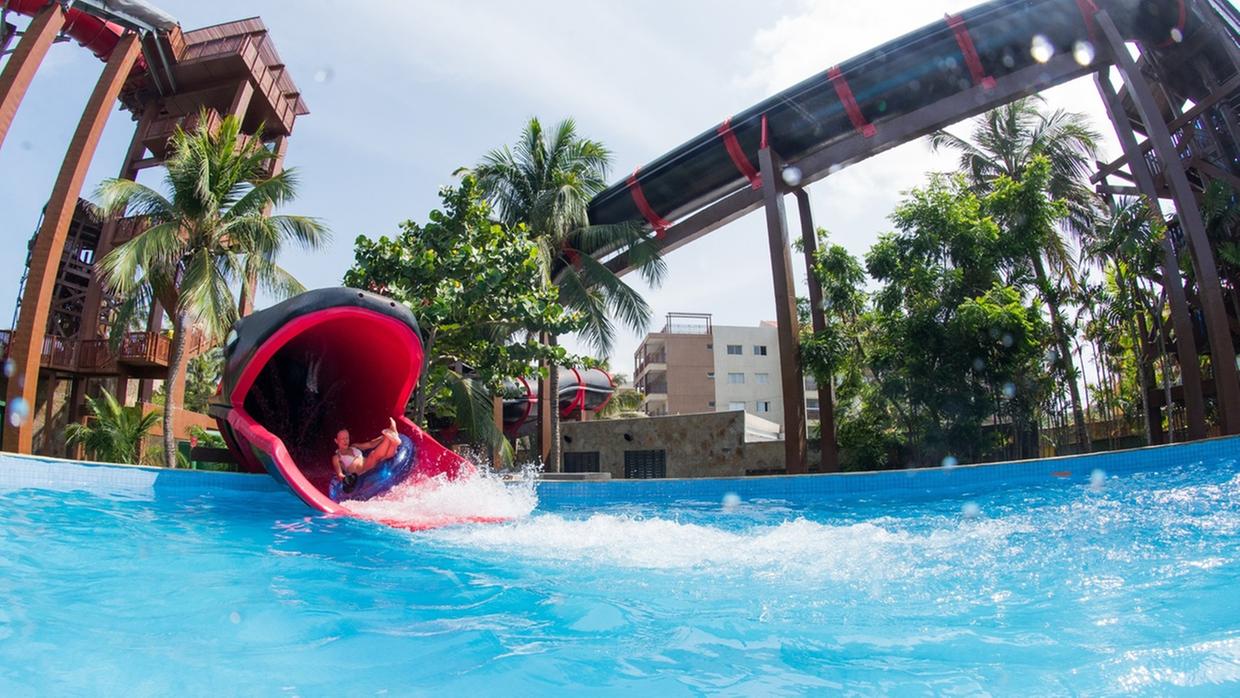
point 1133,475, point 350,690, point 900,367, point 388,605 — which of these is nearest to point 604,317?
point 900,367

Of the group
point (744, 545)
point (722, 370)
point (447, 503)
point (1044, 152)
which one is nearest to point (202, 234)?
point (447, 503)

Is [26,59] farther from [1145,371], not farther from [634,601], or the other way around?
[1145,371]

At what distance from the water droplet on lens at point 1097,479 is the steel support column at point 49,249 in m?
14.3

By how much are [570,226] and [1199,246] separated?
35.8 ft

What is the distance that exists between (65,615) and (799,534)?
4654mm

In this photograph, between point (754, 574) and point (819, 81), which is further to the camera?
point (819, 81)

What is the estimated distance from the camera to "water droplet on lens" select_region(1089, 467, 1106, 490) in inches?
308

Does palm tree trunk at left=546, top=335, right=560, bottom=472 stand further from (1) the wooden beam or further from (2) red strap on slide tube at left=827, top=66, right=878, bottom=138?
(1) the wooden beam

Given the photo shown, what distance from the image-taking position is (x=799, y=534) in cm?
579

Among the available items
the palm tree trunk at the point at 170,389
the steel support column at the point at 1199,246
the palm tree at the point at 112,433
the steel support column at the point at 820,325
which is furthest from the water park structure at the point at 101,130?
the steel support column at the point at 1199,246

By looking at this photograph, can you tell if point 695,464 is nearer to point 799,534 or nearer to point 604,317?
point 604,317

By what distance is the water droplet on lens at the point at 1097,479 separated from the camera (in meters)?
7.82

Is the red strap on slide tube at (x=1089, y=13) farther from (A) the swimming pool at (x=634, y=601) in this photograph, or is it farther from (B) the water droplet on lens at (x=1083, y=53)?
(A) the swimming pool at (x=634, y=601)

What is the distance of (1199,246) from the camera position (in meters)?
11.6
